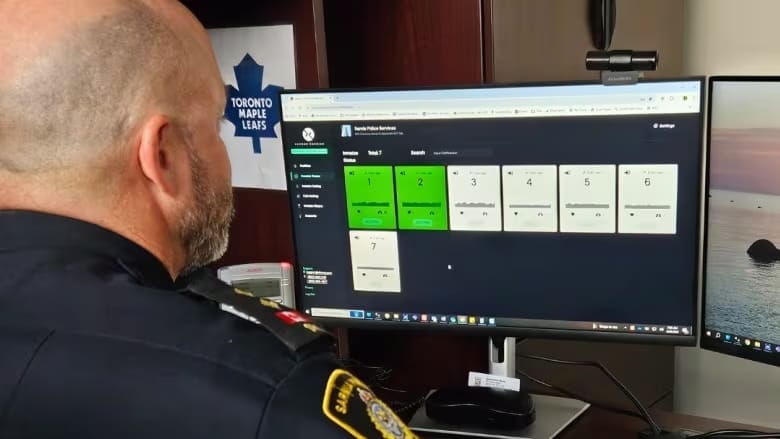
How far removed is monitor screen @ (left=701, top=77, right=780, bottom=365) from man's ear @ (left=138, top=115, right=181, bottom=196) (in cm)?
66

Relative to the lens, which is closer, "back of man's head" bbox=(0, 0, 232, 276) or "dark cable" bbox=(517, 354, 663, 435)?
"back of man's head" bbox=(0, 0, 232, 276)

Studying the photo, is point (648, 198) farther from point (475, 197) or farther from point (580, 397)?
point (580, 397)

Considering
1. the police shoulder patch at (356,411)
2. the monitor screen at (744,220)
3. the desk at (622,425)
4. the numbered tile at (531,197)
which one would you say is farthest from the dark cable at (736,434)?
the police shoulder patch at (356,411)

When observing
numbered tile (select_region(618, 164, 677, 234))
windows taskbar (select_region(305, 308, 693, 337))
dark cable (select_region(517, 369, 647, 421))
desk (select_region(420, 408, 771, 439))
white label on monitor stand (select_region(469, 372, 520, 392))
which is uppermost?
numbered tile (select_region(618, 164, 677, 234))

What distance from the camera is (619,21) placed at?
151 centimetres

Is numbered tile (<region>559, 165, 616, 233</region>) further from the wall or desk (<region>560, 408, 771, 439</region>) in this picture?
the wall

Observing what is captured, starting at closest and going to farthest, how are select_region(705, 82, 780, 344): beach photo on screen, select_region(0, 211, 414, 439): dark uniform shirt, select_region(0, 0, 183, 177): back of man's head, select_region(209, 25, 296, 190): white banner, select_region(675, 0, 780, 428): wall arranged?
1. select_region(0, 211, 414, 439): dark uniform shirt
2. select_region(0, 0, 183, 177): back of man's head
3. select_region(705, 82, 780, 344): beach photo on screen
4. select_region(209, 25, 296, 190): white banner
5. select_region(675, 0, 780, 428): wall

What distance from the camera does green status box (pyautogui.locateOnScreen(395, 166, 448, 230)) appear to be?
4.14ft

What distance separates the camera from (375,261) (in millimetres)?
1324

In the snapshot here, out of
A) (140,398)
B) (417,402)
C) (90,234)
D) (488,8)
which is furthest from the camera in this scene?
(417,402)

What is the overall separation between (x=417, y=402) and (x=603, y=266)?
0.39 m

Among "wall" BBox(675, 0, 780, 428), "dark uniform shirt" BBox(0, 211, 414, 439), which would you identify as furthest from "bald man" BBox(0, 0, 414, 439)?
"wall" BBox(675, 0, 780, 428)

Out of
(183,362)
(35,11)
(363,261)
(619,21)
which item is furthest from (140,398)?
(619,21)

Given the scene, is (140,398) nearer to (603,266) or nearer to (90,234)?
(90,234)
